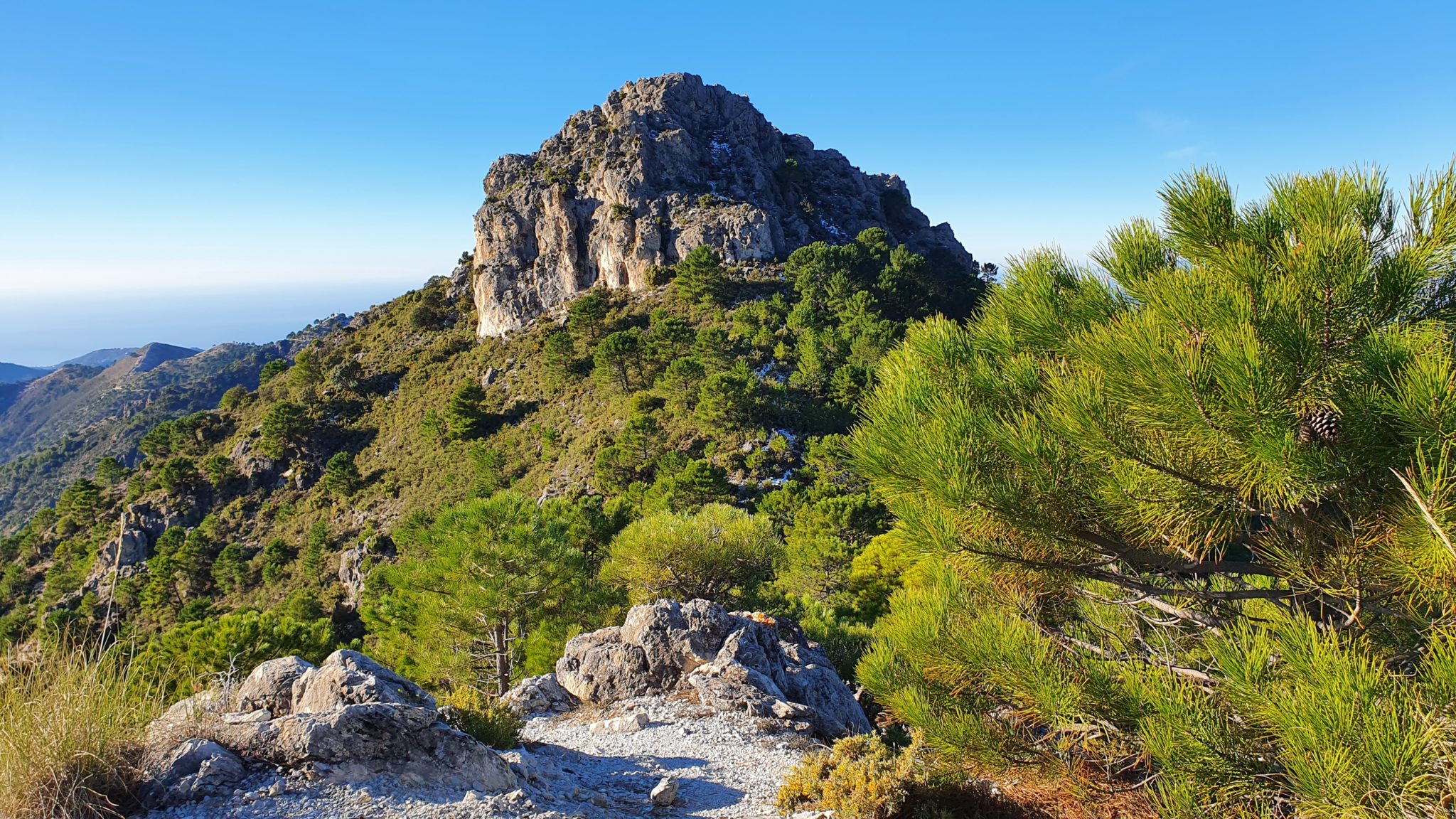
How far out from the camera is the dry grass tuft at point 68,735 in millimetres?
2840

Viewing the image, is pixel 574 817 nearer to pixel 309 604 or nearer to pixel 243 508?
pixel 309 604

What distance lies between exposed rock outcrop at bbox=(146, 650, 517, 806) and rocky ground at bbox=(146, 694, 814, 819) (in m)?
0.11

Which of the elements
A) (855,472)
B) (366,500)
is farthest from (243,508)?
(855,472)

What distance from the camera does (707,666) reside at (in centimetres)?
807

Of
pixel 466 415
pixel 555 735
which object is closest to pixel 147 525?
pixel 466 415

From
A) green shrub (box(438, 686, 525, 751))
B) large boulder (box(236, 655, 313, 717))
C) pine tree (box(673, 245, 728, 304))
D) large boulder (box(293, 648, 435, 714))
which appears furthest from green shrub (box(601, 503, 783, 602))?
pine tree (box(673, 245, 728, 304))

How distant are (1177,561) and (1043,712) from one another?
0.93 m

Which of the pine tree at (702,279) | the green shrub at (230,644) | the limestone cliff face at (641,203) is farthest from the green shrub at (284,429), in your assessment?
the green shrub at (230,644)

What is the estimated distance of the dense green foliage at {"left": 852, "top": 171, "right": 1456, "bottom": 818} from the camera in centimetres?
212

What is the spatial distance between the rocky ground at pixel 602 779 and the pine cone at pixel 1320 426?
431 centimetres

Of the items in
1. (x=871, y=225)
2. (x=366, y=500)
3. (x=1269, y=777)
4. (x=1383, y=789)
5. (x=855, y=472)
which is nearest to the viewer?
(x=1383, y=789)

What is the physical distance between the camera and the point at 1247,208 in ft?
9.38

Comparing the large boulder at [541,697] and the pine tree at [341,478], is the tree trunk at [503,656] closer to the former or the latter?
Answer: the large boulder at [541,697]

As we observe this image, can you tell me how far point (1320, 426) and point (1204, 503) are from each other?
0.45 metres
